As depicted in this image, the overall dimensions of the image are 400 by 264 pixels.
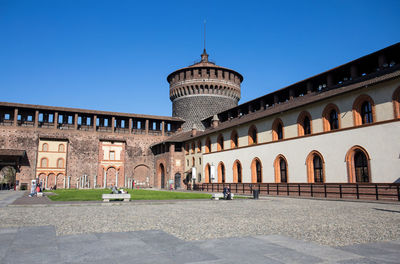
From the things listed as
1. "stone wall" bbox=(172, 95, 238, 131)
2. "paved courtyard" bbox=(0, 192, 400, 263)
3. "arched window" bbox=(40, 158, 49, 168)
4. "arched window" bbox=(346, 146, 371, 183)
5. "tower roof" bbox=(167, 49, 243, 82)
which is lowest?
"paved courtyard" bbox=(0, 192, 400, 263)

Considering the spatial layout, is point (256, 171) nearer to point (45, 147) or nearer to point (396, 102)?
point (396, 102)

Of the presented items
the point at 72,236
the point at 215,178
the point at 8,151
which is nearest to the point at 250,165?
the point at 215,178

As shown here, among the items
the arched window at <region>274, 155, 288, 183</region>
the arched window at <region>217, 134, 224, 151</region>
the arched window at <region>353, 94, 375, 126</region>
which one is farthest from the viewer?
the arched window at <region>217, 134, 224, 151</region>

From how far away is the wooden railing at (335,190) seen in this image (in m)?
18.8

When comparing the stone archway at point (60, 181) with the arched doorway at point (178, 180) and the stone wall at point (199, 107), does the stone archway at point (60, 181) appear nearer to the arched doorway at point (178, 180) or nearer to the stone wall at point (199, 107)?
the arched doorway at point (178, 180)

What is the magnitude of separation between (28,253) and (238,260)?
11.5 feet

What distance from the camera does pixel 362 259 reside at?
523 cm

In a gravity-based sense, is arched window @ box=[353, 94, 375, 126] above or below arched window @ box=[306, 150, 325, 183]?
above

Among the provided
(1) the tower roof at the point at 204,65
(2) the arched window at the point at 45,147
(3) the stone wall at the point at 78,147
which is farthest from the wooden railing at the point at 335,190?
(2) the arched window at the point at 45,147

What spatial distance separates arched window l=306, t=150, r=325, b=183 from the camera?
24109 millimetres

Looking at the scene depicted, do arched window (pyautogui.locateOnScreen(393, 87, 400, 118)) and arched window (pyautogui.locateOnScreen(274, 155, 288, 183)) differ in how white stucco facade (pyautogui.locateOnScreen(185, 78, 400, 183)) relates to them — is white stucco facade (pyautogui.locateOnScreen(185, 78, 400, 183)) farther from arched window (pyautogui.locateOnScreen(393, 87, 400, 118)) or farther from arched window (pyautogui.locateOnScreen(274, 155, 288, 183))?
arched window (pyautogui.locateOnScreen(274, 155, 288, 183))

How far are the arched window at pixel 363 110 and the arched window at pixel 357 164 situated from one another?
1.77 m

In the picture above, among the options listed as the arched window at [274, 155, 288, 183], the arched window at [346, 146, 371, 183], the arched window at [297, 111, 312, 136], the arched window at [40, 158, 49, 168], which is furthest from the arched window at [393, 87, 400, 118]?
the arched window at [40, 158, 49, 168]

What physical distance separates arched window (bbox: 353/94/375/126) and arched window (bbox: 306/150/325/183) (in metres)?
3.90
